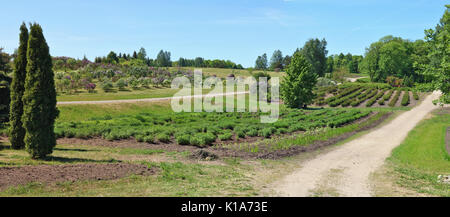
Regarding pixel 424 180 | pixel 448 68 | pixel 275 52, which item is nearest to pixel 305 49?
pixel 275 52

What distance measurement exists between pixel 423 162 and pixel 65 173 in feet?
53.2

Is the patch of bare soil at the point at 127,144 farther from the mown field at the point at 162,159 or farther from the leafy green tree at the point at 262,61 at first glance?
the leafy green tree at the point at 262,61

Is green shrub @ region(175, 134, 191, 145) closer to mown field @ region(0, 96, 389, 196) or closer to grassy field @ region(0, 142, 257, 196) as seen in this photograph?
mown field @ region(0, 96, 389, 196)

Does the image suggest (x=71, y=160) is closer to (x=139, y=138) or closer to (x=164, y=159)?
(x=164, y=159)

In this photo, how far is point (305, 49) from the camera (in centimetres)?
8838

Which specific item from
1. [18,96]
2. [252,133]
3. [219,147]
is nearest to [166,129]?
[219,147]

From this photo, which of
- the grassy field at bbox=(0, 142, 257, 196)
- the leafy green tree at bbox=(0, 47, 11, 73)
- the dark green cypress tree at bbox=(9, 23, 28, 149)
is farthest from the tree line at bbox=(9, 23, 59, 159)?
the leafy green tree at bbox=(0, 47, 11, 73)

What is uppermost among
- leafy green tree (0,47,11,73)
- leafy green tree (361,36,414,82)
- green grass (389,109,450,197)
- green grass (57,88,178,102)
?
leafy green tree (361,36,414,82)

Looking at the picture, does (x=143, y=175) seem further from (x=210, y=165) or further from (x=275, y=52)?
(x=275, y=52)

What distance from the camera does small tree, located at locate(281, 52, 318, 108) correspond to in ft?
138

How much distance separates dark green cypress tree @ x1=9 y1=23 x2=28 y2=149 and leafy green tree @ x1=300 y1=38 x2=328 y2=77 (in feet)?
265

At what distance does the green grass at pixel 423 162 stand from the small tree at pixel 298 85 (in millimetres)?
20377

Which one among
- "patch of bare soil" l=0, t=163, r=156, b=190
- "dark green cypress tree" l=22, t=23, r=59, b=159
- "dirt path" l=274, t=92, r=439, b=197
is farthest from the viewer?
"dark green cypress tree" l=22, t=23, r=59, b=159
